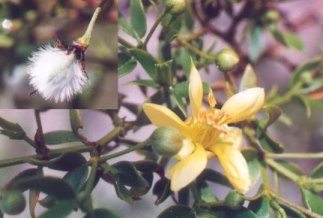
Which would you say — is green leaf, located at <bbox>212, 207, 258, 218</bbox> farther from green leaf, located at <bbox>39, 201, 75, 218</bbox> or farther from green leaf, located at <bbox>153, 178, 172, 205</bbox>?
green leaf, located at <bbox>39, 201, 75, 218</bbox>

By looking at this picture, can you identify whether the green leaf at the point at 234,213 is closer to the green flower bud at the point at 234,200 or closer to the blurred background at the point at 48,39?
the green flower bud at the point at 234,200

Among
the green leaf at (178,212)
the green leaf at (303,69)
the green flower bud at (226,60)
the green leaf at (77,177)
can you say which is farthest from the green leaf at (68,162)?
the green leaf at (303,69)

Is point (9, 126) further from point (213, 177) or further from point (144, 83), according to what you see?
point (213, 177)

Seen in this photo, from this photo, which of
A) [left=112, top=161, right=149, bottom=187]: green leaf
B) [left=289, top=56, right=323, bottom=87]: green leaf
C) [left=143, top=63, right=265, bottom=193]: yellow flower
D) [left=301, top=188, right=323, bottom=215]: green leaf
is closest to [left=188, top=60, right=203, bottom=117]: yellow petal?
[left=143, top=63, right=265, bottom=193]: yellow flower

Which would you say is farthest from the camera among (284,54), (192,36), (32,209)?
(284,54)

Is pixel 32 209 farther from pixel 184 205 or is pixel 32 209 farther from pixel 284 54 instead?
pixel 284 54

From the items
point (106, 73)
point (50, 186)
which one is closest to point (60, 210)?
point (50, 186)

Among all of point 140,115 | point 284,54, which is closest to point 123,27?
point 140,115
